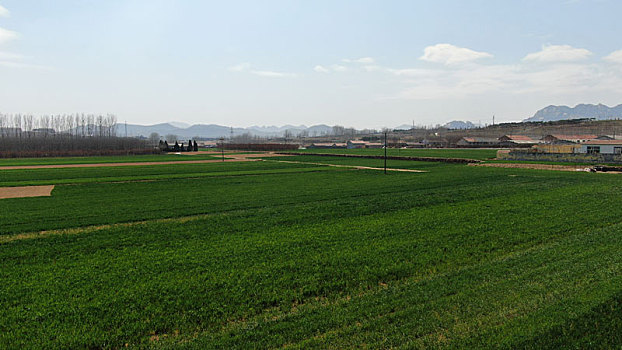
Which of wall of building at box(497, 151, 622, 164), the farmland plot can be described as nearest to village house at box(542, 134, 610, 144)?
wall of building at box(497, 151, 622, 164)

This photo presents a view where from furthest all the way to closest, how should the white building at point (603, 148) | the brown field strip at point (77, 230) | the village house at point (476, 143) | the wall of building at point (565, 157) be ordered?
the village house at point (476, 143), the white building at point (603, 148), the wall of building at point (565, 157), the brown field strip at point (77, 230)

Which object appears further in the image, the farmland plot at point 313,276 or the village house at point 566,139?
the village house at point 566,139

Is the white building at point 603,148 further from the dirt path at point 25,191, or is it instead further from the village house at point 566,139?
the dirt path at point 25,191

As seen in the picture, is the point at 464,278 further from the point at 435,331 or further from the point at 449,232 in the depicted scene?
the point at 449,232

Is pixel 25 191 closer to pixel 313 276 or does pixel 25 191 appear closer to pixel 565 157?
pixel 313 276

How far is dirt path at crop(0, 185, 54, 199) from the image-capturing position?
33562 millimetres

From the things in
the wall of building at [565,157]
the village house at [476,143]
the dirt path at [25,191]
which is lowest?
the dirt path at [25,191]

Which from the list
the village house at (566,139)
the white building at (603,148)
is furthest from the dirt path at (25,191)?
the village house at (566,139)

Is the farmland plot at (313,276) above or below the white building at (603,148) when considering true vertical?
below

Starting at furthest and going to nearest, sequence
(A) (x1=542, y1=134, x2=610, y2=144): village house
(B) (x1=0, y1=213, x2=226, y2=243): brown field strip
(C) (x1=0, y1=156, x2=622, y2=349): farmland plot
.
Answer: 1. (A) (x1=542, y1=134, x2=610, y2=144): village house
2. (B) (x1=0, y1=213, x2=226, y2=243): brown field strip
3. (C) (x1=0, y1=156, x2=622, y2=349): farmland plot

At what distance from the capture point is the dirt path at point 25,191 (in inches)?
1321

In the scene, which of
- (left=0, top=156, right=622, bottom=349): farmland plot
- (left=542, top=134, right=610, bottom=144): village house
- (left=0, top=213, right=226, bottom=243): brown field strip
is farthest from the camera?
(left=542, top=134, right=610, bottom=144): village house

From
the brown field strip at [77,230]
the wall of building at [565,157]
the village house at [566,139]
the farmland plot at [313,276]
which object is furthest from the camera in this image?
the village house at [566,139]

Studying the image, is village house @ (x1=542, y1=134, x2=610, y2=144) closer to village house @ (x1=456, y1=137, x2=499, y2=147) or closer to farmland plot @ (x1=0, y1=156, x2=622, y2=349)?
village house @ (x1=456, y1=137, x2=499, y2=147)
